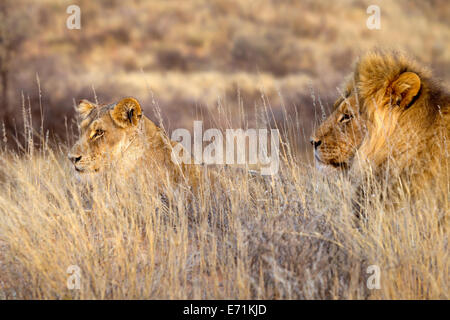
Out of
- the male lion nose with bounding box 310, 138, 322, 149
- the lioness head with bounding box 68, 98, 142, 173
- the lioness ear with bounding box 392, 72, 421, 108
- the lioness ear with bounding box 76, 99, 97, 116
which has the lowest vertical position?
the male lion nose with bounding box 310, 138, 322, 149

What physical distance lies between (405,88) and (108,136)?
3842mm

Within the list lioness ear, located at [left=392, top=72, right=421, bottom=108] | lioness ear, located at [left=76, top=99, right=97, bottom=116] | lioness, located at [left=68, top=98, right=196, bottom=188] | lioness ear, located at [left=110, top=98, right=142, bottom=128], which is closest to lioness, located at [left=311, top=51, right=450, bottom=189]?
lioness ear, located at [left=392, top=72, right=421, bottom=108]

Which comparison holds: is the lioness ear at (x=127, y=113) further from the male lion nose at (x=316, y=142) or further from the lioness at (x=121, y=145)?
the male lion nose at (x=316, y=142)

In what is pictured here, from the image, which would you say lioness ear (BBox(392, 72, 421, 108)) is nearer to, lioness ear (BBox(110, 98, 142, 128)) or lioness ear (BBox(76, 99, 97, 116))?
lioness ear (BBox(110, 98, 142, 128))

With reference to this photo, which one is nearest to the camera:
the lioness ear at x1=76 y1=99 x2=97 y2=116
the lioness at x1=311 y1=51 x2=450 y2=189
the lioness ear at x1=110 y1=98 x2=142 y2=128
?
the lioness at x1=311 y1=51 x2=450 y2=189

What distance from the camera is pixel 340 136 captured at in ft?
16.0

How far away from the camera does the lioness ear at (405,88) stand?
444 centimetres

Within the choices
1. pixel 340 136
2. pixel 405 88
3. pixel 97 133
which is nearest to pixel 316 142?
pixel 340 136

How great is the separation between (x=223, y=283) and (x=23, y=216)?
2.55 m

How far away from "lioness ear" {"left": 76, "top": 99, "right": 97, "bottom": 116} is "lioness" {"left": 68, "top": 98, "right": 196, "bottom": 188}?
370mm

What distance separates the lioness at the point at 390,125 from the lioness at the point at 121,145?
2.38 meters

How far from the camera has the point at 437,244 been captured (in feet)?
14.1

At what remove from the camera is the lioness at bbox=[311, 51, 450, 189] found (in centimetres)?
440

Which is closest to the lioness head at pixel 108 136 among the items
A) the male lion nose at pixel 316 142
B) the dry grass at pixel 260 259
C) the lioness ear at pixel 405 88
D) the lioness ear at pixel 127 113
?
the lioness ear at pixel 127 113
